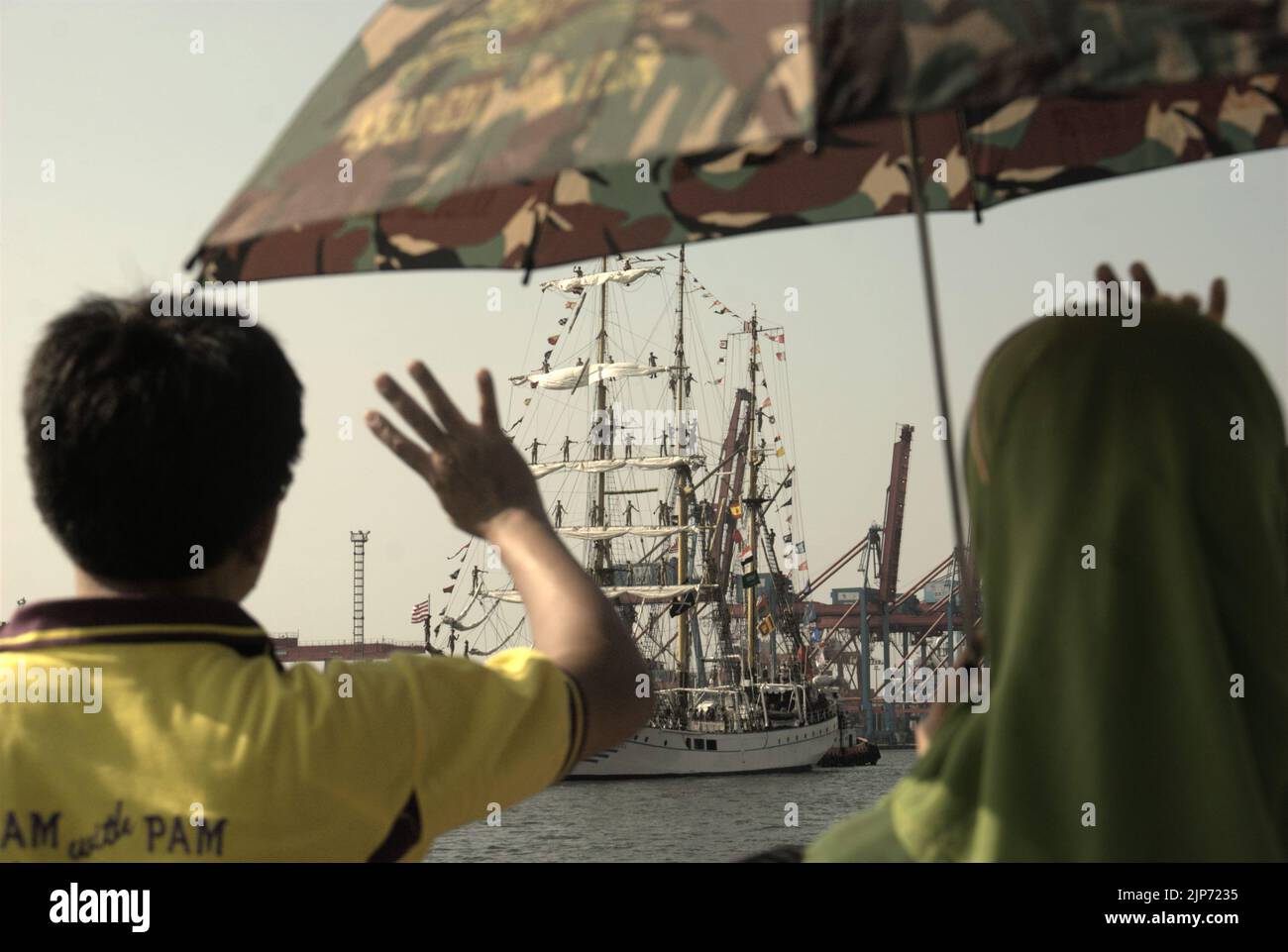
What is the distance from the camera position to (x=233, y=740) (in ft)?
4.88

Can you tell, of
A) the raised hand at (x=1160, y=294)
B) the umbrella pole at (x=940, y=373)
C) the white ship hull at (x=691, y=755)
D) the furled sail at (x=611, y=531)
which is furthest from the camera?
the white ship hull at (x=691, y=755)

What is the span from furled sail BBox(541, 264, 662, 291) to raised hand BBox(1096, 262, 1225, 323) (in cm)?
5443

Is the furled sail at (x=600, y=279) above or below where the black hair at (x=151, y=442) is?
above

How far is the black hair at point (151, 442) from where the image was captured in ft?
5.16

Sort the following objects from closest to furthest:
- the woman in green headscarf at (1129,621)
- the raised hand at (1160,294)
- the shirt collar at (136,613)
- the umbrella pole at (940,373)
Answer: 1. the woman in green headscarf at (1129,621)
2. the shirt collar at (136,613)
3. the raised hand at (1160,294)
4. the umbrella pole at (940,373)

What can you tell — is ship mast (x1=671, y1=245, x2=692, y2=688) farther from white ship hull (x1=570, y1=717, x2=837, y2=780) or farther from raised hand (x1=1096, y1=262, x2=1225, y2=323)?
raised hand (x1=1096, y1=262, x2=1225, y2=323)

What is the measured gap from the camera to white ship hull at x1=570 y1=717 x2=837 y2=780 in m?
57.7

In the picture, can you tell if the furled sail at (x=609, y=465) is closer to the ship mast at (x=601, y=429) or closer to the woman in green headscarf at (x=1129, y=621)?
the ship mast at (x=601, y=429)

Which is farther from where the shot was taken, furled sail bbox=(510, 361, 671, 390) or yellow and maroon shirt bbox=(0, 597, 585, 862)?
furled sail bbox=(510, 361, 671, 390)

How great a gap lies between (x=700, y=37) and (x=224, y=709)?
923 millimetres

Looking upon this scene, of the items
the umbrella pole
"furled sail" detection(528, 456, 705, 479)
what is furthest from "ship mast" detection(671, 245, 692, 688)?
the umbrella pole

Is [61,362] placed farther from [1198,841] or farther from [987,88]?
[1198,841]

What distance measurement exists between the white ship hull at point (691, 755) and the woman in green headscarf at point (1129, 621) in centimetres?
5401

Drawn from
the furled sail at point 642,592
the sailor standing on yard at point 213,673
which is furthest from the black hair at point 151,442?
the furled sail at point 642,592
